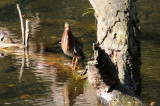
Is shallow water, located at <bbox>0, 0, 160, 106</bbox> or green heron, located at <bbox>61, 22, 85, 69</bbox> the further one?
green heron, located at <bbox>61, 22, 85, 69</bbox>

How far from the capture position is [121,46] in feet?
16.0

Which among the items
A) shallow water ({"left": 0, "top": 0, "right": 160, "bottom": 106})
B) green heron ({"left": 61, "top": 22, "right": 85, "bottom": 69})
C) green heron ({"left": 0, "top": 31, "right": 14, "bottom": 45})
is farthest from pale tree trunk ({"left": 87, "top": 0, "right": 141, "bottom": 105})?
green heron ({"left": 0, "top": 31, "right": 14, "bottom": 45})

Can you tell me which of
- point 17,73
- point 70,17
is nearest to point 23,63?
point 17,73

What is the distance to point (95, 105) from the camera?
203 inches

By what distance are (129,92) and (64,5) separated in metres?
8.24

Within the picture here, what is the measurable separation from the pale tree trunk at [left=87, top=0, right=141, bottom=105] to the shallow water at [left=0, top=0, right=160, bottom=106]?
58 centimetres

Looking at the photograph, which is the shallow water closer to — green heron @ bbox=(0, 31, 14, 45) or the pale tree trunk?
green heron @ bbox=(0, 31, 14, 45)

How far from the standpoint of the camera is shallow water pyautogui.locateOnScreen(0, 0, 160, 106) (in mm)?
5430

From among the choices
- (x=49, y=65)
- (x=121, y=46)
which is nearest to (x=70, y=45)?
(x=49, y=65)

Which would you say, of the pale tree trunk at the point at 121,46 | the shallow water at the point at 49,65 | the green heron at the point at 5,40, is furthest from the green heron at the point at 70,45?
the green heron at the point at 5,40

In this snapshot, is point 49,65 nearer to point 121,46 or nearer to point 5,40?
point 5,40

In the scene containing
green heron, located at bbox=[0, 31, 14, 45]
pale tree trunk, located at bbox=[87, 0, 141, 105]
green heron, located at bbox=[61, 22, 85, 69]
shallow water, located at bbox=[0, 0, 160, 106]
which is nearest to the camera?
pale tree trunk, located at bbox=[87, 0, 141, 105]

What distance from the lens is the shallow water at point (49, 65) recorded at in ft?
17.8

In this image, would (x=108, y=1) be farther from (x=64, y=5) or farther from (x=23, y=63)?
(x=64, y=5)
